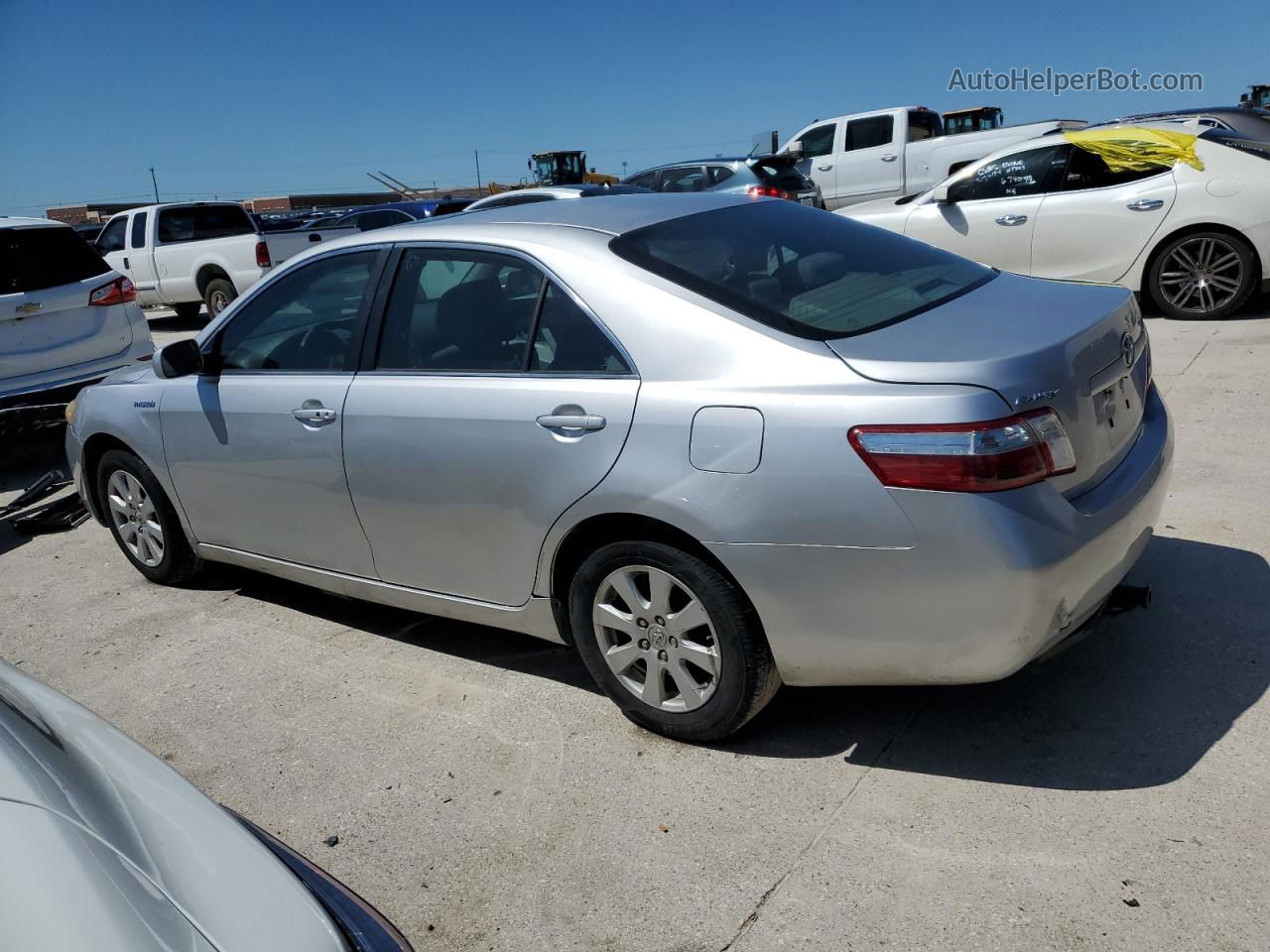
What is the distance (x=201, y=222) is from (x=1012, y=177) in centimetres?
1112

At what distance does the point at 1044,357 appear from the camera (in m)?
2.87

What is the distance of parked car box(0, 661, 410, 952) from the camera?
1.50 metres

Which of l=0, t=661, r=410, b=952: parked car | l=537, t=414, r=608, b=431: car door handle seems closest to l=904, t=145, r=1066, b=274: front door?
l=537, t=414, r=608, b=431: car door handle

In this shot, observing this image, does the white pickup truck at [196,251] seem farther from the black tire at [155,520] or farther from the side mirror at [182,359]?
the side mirror at [182,359]

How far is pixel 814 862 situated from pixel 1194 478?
3427 mm

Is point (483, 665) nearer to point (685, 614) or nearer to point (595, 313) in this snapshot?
point (685, 614)

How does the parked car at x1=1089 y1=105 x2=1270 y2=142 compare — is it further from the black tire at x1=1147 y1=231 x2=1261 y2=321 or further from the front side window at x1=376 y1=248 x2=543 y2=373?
the front side window at x1=376 y1=248 x2=543 y2=373

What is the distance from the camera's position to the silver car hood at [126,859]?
59.4 inches

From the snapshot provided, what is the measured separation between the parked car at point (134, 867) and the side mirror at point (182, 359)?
99.5 inches

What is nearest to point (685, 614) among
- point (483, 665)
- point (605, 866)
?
point (605, 866)

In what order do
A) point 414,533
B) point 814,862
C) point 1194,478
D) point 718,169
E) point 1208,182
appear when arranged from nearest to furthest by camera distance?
point 814,862
point 414,533
point 1194,478
point 1208,182
point 718,169

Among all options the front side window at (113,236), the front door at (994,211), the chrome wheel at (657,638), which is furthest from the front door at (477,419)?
the front side window at (113,236)

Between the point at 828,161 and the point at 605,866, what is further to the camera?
the point at 828,161

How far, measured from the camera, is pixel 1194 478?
17.0 ft
